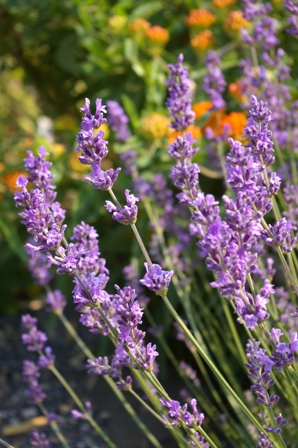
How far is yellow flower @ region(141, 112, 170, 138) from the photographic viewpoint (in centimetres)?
276

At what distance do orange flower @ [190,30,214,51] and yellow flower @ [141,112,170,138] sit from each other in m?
0.44

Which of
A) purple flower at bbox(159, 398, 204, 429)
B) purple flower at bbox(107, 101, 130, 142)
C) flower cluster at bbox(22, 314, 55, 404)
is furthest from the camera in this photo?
purple flower at bbox(107, 101, 130, 142)

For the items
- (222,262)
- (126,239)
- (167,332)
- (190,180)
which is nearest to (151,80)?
(126,239)

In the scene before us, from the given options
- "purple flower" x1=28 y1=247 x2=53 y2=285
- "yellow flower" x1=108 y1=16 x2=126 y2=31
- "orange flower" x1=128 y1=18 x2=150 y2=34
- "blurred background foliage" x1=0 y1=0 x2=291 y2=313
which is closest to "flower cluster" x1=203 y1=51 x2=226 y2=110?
"blurred background foliage" x1=0 y1=0 x2=291 y2=313

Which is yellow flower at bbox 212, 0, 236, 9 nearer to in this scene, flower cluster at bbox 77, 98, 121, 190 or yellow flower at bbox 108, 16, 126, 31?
yellow flower at bbox 108, 16, 126, 31

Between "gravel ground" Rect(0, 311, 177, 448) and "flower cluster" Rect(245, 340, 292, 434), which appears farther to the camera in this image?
"gravel ground" Rect(0, 311, 177, 448)

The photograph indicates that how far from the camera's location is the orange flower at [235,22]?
2.93 meters

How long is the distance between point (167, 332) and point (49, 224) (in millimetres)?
1775

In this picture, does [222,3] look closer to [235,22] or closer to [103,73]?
[235,22]

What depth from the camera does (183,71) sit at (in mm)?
1747

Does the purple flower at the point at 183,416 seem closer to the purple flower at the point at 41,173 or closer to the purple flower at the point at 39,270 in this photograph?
the purple flower at the point at 41,173

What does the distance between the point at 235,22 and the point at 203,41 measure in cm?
16

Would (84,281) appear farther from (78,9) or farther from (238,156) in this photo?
(78,9)

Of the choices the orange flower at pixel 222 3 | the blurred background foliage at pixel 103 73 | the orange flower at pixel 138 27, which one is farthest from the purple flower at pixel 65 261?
the orange flower at pixel 222 3
